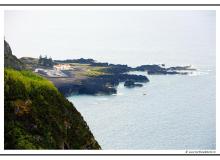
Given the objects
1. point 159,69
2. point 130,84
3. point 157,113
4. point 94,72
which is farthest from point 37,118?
point 159,69

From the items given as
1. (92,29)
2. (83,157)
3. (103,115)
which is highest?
(92,29)

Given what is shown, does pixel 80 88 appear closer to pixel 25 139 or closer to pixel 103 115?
pixel 103 115

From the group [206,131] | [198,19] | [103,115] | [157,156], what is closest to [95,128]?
[103,115]

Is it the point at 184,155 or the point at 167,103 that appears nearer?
the point at 184,155

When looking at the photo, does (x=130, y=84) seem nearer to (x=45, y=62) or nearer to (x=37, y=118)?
(x=45, y=62)

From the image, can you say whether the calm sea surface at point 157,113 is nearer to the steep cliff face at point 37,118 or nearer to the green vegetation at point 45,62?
the steep cliff face at point 37,118

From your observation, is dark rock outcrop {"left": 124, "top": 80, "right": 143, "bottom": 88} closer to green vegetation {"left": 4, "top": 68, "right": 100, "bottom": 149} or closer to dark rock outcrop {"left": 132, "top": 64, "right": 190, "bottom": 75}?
dark rock outcrop {"left": 132, "top": 64, "right": 190, "bottom": 75}

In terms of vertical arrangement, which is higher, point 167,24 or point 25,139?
point 167,24
